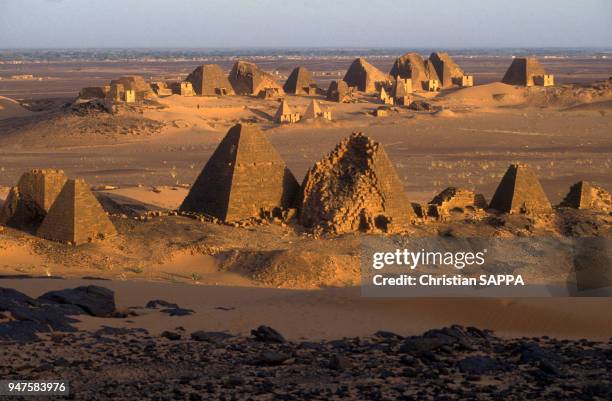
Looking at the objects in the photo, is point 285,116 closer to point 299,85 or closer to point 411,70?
point 299,85

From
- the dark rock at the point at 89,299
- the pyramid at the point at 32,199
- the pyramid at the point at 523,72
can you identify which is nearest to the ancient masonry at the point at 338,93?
the pyramid at the point at 523,72

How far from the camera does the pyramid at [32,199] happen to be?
17453 mm

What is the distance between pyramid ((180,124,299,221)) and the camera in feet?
58.8

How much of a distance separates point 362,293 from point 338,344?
3.52 meters

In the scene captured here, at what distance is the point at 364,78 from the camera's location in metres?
65.5

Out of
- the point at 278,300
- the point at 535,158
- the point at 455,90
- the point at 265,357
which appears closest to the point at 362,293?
the point at 278,300

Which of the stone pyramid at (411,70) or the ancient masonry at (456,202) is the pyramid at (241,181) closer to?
the ancient masonry at (456,202)

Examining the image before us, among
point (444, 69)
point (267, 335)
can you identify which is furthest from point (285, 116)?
point (267, 335)

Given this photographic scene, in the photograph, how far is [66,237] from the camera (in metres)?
16.5

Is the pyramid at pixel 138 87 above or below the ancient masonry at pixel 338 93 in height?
above

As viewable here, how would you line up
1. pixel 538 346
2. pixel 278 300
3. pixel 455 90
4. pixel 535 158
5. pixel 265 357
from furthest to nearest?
1. pixel 455 90
2. pixel 535 158
3. pixel 278 300
4. pixel 538 346
5. pixel 265 357

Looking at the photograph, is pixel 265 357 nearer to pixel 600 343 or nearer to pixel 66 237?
pixel 600 343

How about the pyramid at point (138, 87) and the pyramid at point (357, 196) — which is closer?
the pyramid at point (357, 196)

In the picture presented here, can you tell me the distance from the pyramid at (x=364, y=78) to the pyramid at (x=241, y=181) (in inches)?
1851
